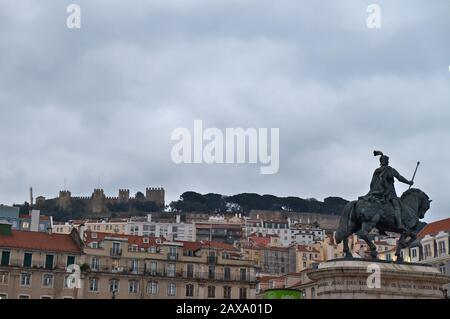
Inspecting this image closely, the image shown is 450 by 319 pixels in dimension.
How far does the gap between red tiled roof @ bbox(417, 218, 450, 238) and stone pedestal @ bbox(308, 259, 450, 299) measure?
1909 inches

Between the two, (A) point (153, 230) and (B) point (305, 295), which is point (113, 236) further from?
(A) point (153, 230)

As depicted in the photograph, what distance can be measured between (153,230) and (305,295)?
Result: 8583cm

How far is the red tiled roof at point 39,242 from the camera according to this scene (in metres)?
74.9

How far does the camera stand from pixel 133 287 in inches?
3083

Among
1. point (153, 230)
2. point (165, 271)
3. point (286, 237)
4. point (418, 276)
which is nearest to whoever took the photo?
point (418, 276)

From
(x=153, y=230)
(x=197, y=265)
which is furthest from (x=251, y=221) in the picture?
(x=197, y=265)

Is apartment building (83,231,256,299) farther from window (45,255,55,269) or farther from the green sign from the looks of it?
the green sign

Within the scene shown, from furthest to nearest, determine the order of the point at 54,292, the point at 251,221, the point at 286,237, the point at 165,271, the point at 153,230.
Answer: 1. the point at 251,221
2. the point at 286,237
3. the point at 153,230
4. the point at 165,271
5. the point at 54,292

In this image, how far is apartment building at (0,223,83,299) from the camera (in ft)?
239

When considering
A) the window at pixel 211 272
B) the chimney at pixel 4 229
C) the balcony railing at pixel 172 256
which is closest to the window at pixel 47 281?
the chimney at pixel 4 229

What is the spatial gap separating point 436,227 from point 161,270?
2706 cm

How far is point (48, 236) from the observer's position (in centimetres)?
7888

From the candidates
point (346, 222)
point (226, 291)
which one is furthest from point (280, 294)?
point (226, 291)
